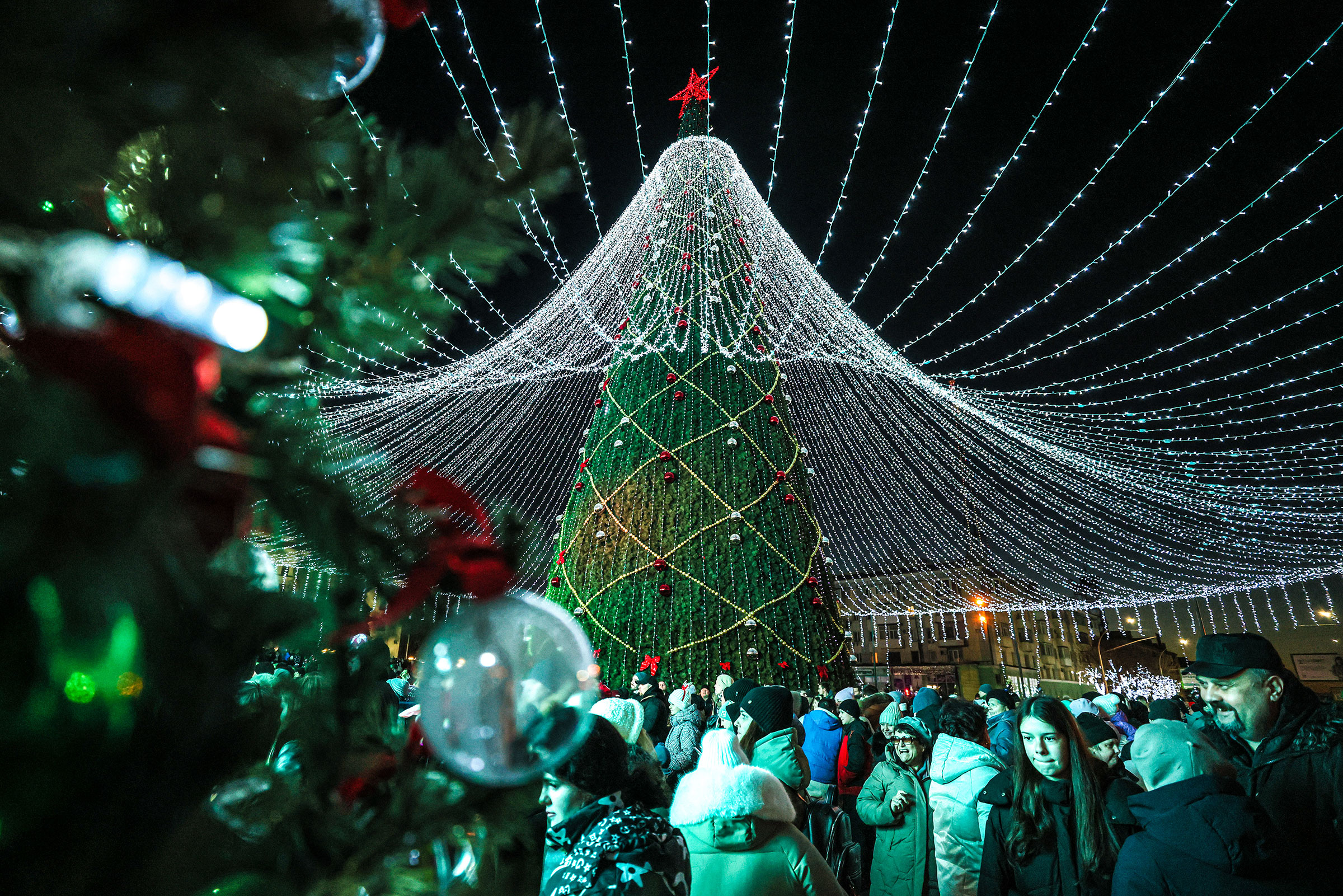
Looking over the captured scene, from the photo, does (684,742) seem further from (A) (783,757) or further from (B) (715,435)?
(B) (715,435)

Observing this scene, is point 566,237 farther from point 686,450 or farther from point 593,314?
point 686,450

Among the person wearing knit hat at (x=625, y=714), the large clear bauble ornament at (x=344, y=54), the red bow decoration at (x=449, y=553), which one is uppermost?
the large clear bauble ornament at (x=344, y=54)

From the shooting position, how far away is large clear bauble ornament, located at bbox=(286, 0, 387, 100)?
2.02 feet

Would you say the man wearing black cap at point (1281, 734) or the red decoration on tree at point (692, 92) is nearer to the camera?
the man wearing black cap at point (1281, 734)

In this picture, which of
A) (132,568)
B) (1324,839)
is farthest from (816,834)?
(132,568)

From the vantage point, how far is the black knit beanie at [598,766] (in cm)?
187

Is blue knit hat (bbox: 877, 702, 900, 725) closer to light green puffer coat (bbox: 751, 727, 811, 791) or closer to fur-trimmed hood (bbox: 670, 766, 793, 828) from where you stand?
light green puffer coat (bbox: 751, 727, 811, 791)

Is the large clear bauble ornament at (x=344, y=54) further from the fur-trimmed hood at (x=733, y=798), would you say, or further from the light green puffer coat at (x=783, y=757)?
the light green puffer coat at (x=783, y=757)

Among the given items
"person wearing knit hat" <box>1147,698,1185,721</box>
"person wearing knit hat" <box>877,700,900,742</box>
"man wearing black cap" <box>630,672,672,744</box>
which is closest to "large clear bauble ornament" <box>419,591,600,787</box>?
"man wearing black cap" <box>630,672,672,744</box>

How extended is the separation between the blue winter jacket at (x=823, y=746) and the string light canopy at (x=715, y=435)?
322 cm

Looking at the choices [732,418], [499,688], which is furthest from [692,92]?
[499,688]

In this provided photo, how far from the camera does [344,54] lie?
0.69 meters

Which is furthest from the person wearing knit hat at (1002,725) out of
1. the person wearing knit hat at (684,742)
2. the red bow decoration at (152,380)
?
the red bow decoration at (152,380)

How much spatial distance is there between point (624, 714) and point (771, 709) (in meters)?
0.83
